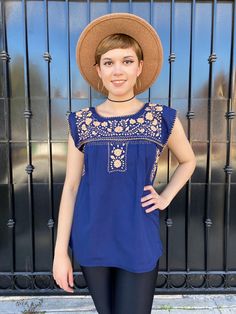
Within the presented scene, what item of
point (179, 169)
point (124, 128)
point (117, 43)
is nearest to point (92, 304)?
point (179, 169)

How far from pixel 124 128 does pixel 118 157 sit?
132 millimetres

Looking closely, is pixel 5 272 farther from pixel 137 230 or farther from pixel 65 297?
pixel 137 230

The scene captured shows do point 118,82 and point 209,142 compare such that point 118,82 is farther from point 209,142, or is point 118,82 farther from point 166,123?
point 209,142

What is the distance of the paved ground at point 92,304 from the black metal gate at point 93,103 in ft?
0.26

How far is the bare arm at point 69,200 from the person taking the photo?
4.56ft

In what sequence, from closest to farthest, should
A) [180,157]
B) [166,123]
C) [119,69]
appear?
1. [119,69]
2. [166,123]
3. [180,157]

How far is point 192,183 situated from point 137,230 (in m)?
1.28

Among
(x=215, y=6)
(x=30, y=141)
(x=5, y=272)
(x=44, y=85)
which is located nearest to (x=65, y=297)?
(x=5, y=272)

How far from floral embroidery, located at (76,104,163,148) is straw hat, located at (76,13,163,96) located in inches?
Answer: 9.8

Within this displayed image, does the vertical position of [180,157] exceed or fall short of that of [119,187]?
it exceeds it

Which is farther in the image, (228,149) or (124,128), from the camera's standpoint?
(228,149)

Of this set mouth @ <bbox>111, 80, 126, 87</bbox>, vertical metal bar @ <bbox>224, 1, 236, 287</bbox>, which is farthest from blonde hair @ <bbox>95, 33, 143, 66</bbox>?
vertical metal bar @ <bbox>224, 1, 236, 287</bbox>

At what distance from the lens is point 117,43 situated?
124 centimetres

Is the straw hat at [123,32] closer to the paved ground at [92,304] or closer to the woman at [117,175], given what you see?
the woman at [117,175]
